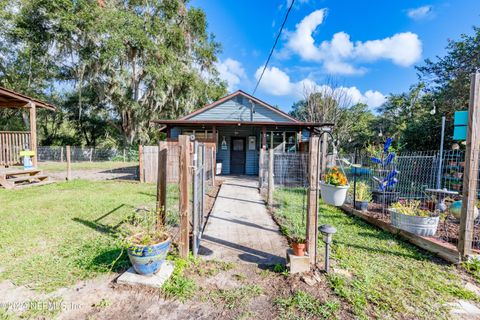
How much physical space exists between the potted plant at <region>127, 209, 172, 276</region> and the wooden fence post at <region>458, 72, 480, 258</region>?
3634 mm

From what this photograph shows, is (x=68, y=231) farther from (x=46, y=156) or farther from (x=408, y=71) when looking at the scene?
(x=46, y=156)

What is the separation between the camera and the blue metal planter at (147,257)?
224 cm

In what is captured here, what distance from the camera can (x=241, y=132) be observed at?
465 inches

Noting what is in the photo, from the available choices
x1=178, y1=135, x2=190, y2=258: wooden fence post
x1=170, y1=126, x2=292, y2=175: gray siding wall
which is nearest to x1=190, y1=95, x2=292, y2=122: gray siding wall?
x1=170, y1=126, x2=292, y2=175: gray siding wall

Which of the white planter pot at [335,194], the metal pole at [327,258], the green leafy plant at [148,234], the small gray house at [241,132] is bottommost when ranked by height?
the metal pole at [327,258]

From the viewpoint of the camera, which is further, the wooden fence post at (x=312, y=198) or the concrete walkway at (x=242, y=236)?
the concrete walkway at (x=242, y=236)

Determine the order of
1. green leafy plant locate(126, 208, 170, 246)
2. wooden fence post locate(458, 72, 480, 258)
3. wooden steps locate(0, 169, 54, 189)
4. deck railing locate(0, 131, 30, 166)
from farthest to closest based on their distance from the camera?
deck railing locate(0, 131, 30, 166) < wooden steps locate(0, 169, 54, 189) < wooden fence post locate(458, 72, 480, 258) < green leafy plant locate(126, 208, 170, 246)

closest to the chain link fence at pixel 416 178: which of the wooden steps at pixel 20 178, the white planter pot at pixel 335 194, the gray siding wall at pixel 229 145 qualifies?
the white planter pot at pixel 335 194

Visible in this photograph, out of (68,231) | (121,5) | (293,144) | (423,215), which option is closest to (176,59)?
(121,5)

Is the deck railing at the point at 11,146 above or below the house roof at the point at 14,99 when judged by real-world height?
below

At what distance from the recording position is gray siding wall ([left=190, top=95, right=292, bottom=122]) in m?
11.7

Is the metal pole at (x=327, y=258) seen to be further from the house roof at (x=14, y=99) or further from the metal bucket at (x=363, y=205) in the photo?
the house roof at (x=14, y=99)

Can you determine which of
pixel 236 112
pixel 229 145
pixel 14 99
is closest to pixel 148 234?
pixel 14 99

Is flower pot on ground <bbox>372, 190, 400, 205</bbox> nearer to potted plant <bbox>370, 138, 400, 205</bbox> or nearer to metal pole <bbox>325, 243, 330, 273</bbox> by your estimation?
potted plant <bbox>370, 138, 400, 205</bbox>
